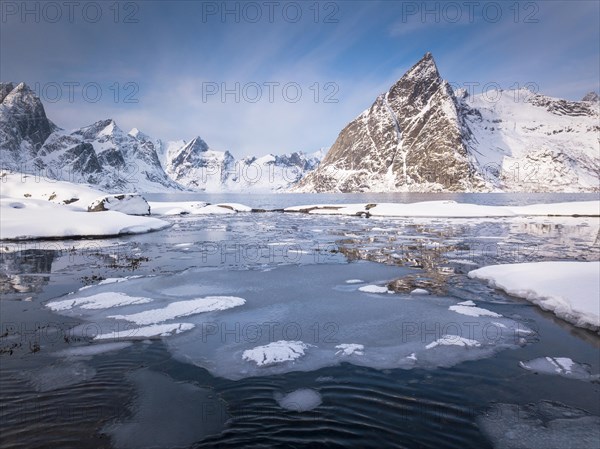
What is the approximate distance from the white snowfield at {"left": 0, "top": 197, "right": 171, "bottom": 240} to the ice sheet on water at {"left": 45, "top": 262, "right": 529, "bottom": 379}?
1750 centimetres

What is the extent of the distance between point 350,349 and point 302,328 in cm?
162

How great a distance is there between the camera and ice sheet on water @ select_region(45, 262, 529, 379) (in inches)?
284

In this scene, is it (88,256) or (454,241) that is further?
(454,241)

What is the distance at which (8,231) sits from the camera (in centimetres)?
2523

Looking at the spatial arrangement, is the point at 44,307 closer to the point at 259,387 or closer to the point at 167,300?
the point at 167,300

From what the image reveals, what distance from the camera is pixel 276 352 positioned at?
7.42m

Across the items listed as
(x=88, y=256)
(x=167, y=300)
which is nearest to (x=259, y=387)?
(x=167, y=300)

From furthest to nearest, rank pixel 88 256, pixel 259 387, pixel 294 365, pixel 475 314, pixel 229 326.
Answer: pixel 88 256
pixel 475 314
pixel 229 326
pixel 294 365
pixel 259 387

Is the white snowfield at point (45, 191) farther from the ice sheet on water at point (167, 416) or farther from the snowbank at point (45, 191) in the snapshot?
the ice sheet on water at point (167, 416)

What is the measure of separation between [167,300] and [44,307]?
3.47m

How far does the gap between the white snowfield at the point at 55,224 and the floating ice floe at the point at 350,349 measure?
1029 inches

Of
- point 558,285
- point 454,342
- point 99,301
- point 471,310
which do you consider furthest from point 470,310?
point 99,301

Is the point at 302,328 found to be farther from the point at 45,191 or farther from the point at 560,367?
the point at 45,191

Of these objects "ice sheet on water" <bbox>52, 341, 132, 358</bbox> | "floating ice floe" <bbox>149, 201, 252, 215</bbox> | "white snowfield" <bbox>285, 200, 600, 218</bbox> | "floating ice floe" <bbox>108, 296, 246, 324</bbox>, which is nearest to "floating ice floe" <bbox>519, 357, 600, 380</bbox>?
"floating ice floe" <bbox>108, 296, 246, 324</bbox>
